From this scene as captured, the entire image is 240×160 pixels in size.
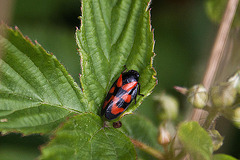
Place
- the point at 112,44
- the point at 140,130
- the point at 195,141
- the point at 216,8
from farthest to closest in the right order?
the point at 216,8 → the point at 140,130 → the point at 112,44 → the point at 195,141

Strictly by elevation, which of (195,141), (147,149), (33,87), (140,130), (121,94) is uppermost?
(33,87)

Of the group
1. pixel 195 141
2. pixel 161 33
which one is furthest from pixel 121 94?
pixel 161 33

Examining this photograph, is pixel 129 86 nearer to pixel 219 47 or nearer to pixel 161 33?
pixel 219 47

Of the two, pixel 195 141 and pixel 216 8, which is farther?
pixel 216 8

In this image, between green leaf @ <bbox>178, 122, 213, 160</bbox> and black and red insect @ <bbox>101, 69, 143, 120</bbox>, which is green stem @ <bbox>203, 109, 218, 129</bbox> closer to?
green leaf @ <bbox>178, 122, 213, 160</bbox>

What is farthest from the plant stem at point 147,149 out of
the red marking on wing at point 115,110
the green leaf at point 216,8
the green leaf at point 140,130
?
the green leaf at point 216,8

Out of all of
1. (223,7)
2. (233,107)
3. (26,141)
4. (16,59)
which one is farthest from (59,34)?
(233,107)

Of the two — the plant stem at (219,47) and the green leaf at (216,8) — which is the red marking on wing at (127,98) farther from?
the green leaf at (216,8)

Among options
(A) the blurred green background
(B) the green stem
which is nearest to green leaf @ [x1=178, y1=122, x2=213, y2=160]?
(B) the green stem
